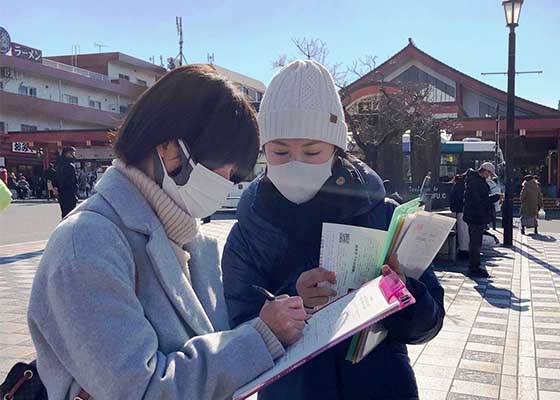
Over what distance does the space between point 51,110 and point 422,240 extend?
37.2 meters

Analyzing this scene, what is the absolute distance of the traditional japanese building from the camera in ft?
73.1

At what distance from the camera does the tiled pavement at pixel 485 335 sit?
3.82 m

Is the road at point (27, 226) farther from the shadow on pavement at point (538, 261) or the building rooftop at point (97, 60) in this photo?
the building rooftop at point (97, 60)

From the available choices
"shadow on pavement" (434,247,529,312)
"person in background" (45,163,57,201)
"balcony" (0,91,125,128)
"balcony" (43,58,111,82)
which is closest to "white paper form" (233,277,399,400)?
"shadow on pavement" (434,247,529,312)

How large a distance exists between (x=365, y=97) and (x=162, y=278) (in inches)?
667

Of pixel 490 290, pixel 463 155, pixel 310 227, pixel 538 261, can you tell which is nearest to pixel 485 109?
pixel 463 155

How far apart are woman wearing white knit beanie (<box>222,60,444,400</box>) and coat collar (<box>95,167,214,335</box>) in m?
0.39

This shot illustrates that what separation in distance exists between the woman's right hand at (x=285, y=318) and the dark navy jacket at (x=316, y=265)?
392mm

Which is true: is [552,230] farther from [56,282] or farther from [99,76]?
[99,76]

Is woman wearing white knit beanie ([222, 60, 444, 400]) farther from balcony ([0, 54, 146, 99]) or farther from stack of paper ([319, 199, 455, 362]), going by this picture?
balcony ([0, 54, 146, 99])

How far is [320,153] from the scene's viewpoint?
1774 millimetres

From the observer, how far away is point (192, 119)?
126 cm

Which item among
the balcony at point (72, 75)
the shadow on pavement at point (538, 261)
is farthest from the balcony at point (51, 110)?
the shadow on pavement at point (538, 261)

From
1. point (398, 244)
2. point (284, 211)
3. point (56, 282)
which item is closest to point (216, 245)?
point (284, 211)
